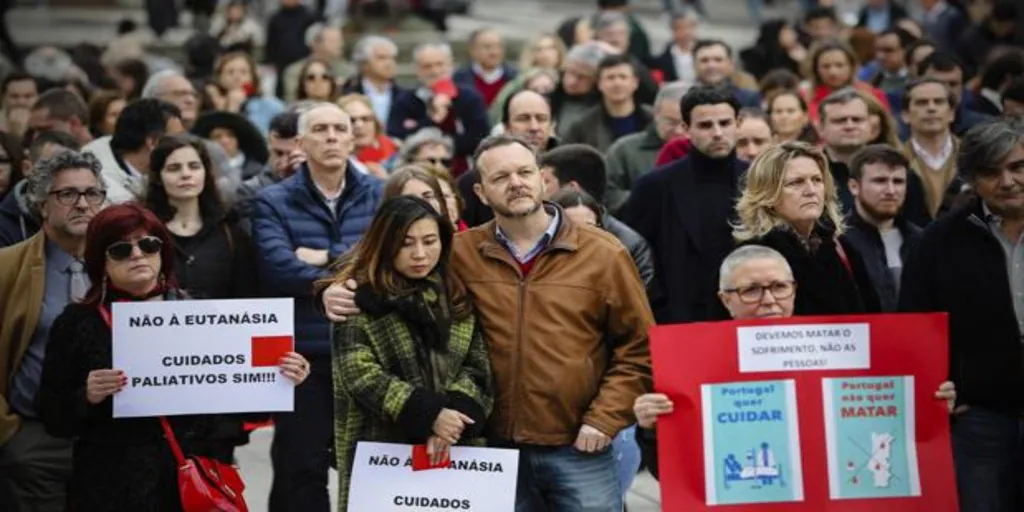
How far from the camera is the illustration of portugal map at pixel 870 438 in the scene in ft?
25.4

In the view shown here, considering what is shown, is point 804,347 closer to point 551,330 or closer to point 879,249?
point 551,330

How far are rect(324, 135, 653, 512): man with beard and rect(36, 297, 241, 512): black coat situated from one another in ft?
3.21

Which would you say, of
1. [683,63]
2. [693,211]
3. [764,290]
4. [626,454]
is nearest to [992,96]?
[683,63]

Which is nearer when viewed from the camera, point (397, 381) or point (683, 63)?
point (397, 381)

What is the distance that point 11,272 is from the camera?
363 inches

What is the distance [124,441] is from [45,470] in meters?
1.15

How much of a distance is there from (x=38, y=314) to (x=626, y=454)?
8.38ft

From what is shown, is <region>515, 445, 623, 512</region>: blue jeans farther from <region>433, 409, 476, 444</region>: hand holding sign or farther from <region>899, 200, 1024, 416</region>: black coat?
<region>899, 200, 1024, 416</region>: black coat

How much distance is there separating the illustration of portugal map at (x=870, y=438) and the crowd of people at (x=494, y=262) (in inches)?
7.3

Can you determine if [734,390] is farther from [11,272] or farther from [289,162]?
[289,162]

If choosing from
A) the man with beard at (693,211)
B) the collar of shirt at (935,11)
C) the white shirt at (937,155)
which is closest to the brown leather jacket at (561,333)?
→ the man with beard at (693,211)

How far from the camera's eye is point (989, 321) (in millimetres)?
8375

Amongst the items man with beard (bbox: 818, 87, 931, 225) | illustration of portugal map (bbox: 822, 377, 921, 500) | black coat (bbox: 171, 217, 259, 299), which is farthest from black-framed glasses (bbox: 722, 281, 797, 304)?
man with beard (bbox: 818, 87, 931, 225)

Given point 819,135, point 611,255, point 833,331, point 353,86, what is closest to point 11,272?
point 611,255
